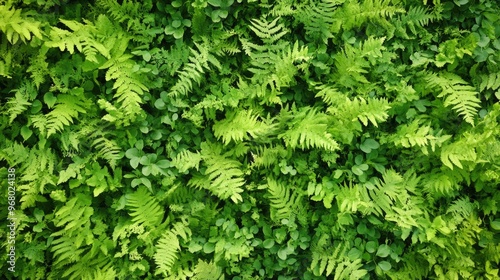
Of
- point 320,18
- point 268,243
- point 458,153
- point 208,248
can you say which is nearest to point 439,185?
point 458,153

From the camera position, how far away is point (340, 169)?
10.7 feet

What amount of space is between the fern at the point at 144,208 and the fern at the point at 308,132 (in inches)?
43.6

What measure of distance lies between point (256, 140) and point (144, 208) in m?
1.01

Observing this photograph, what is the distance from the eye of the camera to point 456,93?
123 inches

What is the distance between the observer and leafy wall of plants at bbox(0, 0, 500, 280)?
3068 millimetres

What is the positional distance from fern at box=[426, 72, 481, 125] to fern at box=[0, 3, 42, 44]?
2904mm

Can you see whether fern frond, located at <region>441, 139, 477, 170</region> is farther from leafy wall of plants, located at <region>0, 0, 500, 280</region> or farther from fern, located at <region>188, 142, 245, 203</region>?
fern, located at <region>188, 142, 245, 203</region>

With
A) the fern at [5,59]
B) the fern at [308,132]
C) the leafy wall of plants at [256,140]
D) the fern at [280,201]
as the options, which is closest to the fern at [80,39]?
the leafy wall of plants at [256,140]

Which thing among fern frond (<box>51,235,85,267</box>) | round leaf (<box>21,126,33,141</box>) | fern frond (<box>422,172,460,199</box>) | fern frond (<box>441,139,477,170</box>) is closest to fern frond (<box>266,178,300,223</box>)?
fern frond (<box>422,172,460,199</box>)

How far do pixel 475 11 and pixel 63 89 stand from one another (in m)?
3.19

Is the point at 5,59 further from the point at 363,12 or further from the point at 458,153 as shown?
the point at 458,153

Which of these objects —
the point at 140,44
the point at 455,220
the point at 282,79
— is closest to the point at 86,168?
the point at 140,44

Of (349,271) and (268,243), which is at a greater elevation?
(268,243)

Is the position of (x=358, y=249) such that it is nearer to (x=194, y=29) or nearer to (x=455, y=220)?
(x=455, y=220)
